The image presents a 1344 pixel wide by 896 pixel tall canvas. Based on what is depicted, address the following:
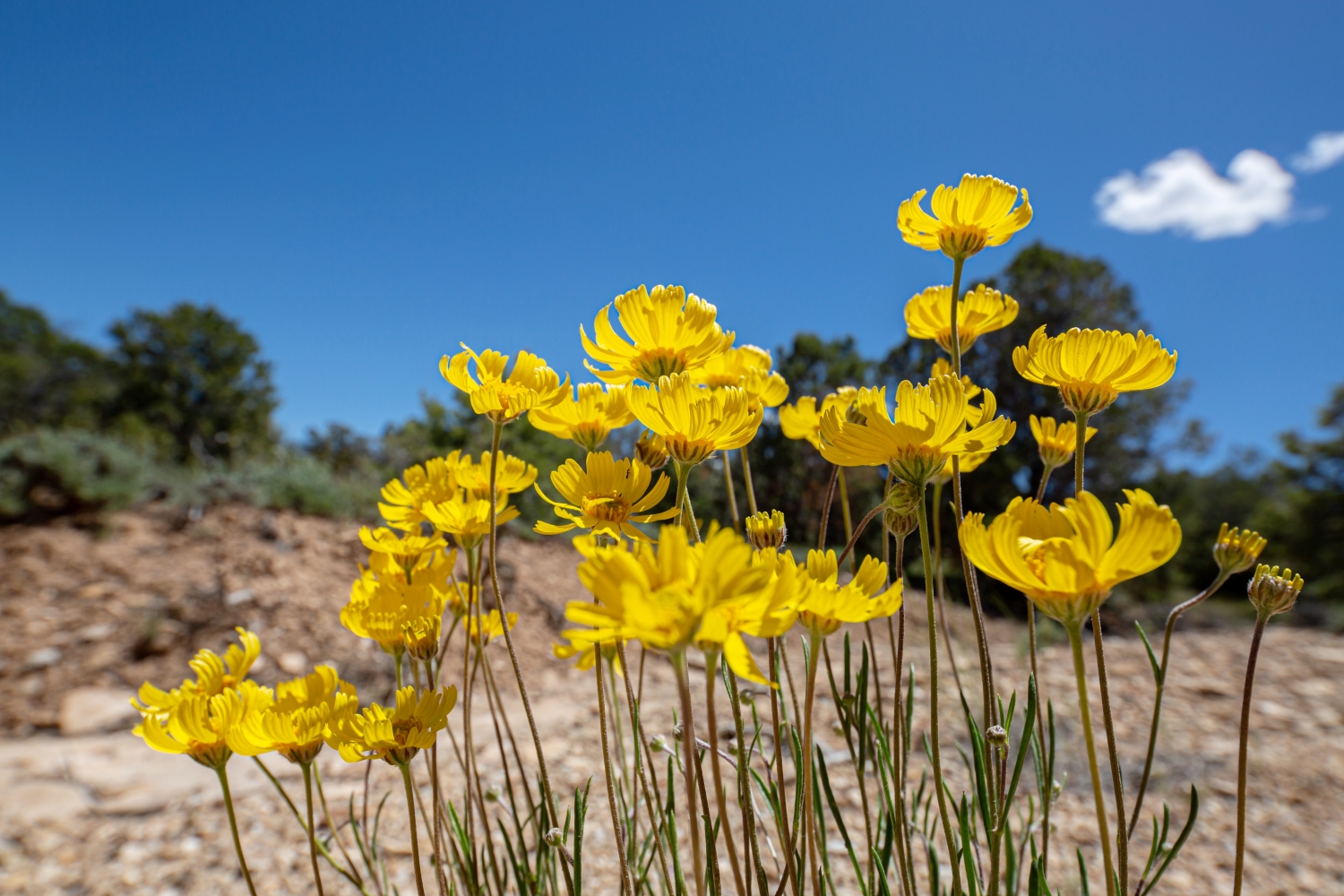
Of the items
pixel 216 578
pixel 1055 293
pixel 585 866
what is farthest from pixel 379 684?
pixel 1055 293

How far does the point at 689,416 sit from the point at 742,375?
0.42m

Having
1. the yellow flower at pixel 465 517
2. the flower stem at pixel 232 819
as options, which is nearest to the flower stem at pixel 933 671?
the yellow flower at pixel 465 517

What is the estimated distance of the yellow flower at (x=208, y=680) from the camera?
38.6 inches

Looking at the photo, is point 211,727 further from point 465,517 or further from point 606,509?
point 606,509

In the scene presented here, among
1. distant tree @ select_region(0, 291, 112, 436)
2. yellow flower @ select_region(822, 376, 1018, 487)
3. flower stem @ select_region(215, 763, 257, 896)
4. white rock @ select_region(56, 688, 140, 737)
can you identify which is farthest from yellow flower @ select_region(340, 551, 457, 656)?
distant tree @ select_region(0, 291, 112, 436)

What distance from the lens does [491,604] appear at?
13.2ft

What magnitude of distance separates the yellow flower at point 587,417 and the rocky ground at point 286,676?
4.23 ft

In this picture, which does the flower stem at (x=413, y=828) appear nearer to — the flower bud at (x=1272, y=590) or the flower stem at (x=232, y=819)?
the flower stem at (x=232, y=819)

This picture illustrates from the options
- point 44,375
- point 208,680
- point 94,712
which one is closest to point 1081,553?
point 208,680

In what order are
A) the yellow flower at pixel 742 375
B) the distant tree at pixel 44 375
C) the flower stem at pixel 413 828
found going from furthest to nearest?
the distant tree at pixel 44 375 < the yellow flower at pixel 742 375 < the flower stem at pixel 413 828

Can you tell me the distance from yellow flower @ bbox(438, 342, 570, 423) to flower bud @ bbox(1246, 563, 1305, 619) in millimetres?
934

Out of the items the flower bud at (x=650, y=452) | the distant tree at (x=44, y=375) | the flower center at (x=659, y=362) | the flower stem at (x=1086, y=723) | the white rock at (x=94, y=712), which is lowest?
the white rock at (x=94, y=712)

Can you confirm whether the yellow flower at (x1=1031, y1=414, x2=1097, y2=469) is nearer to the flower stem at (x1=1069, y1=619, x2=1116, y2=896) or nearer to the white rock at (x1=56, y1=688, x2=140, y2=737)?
the flower stem at (x1=1069, y1=619, x2=1116, y2=896)

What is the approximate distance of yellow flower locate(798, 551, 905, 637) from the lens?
62 cm
